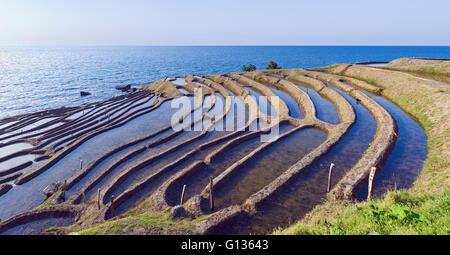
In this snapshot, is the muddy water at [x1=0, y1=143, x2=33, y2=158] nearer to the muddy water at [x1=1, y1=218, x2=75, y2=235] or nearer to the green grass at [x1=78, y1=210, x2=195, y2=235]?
the muddy water at [x1=1, y1=218, x2=75, y2=235]

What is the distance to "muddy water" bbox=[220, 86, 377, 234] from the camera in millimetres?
15672

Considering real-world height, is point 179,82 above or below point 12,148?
above

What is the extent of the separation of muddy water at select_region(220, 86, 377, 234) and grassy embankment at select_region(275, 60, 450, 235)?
5.37 feet

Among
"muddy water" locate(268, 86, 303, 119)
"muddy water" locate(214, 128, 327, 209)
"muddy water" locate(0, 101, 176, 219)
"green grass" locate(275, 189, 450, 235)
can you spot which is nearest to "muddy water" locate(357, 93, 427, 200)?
"green grass" locate(275, 189, 450, 235)

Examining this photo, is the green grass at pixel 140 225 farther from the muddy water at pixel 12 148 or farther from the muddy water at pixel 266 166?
the muddy water at pixel 12 148

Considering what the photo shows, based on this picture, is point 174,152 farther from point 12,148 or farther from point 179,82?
point 179,82

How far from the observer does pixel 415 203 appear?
506 inches

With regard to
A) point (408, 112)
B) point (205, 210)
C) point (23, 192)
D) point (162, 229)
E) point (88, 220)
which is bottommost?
point (23, 192)

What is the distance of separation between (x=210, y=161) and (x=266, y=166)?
6293 mm

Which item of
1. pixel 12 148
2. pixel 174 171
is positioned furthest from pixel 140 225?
pixel 12 148
